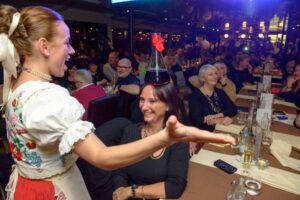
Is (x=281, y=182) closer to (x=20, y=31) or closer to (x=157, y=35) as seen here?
(x=157, y=35)

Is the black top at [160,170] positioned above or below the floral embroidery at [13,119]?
below

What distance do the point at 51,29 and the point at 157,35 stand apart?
0.94 m

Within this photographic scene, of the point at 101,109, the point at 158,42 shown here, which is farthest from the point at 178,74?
the point at 158,42

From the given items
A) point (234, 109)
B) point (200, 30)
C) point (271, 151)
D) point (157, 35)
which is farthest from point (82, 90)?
point (200, 30)

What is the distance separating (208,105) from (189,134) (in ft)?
7.88

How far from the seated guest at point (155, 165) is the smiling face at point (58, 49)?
2.37 feet

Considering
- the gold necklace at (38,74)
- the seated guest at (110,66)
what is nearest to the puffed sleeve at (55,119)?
the gold necklace at (38,74)

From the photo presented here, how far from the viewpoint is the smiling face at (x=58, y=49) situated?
834 millimetres

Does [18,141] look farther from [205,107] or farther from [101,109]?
[205,107]

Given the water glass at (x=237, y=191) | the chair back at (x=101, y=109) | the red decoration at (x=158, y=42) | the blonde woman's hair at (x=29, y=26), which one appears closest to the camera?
the blonde woman's hair at (x=29, y=26)

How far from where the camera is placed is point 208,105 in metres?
2.92

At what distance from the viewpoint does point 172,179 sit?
4.34ft

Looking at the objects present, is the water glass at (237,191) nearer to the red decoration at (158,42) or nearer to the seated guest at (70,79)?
the red decoration at (158,42)

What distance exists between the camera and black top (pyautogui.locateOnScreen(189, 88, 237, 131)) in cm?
284
